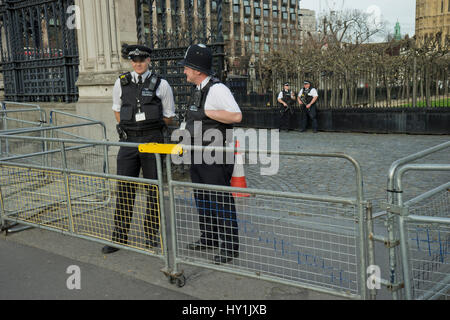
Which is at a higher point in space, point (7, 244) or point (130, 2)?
point (130, 2)

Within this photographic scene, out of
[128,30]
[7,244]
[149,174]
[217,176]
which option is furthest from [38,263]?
[128,30]

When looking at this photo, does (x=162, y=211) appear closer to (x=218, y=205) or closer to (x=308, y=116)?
(x=218, y=205)

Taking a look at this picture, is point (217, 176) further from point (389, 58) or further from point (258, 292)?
point (389, 58)

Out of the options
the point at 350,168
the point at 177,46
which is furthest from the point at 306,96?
the point at 177,46

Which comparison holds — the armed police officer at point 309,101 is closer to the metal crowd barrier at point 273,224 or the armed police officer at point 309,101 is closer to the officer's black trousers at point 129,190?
the metal crowd barrier at point 273,224

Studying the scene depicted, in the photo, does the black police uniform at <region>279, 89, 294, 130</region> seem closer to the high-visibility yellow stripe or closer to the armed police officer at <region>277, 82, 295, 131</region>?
the armed police officer at <region>277, 82, 295, 131</region>

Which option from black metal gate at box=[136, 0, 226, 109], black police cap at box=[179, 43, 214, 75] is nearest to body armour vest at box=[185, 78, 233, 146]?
black police cap at box=[179, 43, 214, 75]

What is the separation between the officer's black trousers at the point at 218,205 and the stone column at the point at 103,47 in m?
4.91

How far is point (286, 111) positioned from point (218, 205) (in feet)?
44.0

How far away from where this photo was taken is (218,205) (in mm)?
4434

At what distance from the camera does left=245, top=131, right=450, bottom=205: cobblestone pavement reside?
7.65 meters

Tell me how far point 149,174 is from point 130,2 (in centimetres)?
515

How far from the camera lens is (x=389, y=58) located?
15.6 metres
